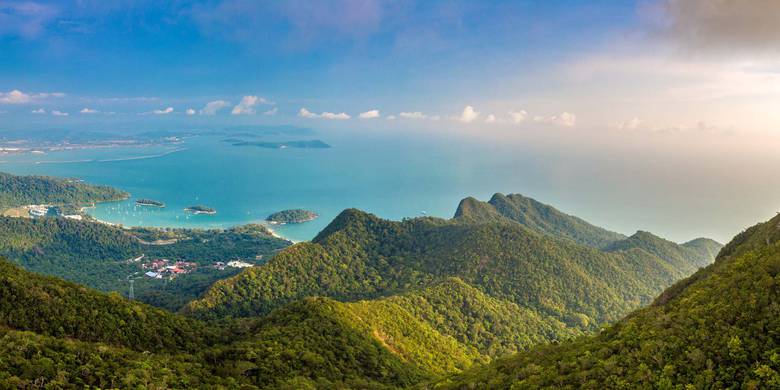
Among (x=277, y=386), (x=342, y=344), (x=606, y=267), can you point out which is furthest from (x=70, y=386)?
(x=606, y=267)

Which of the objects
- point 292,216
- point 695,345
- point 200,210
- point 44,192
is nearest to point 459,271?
point 695,345

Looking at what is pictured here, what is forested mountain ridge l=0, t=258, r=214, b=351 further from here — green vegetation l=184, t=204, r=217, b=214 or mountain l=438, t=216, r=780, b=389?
green vegetation l=184, t=204, r=217, b=214

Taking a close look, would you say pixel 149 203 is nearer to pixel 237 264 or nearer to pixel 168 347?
pixel 237 264

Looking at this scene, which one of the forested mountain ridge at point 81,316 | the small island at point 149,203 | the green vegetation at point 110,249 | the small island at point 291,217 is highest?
the forested mountain ridge at point 81,316

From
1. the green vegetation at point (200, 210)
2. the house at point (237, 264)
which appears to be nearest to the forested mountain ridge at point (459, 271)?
the house at point (237, 264)

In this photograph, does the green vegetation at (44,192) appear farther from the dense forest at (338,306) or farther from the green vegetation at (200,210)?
the dense forest at (338,306)

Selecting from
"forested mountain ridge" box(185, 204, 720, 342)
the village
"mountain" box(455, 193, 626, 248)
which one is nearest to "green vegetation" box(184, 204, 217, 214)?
the village
